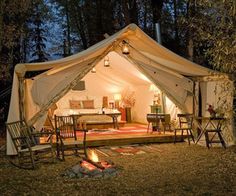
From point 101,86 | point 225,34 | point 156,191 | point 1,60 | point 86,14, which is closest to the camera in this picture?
point 156,191

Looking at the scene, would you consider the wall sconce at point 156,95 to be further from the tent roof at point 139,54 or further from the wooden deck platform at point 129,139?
the wooden deck platform at point 129,139

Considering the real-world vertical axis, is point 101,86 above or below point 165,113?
above

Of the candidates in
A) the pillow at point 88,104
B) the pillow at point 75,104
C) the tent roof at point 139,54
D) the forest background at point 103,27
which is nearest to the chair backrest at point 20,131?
the tent roof at point 139,54

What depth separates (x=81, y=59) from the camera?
22.9 feet

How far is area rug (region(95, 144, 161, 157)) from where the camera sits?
6.65 meters

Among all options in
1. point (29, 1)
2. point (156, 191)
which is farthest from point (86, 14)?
point (156, 191)

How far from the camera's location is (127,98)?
11359 mm

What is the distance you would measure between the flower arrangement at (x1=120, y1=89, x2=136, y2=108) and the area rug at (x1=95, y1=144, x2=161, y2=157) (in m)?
3.82

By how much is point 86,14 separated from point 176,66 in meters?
9.47

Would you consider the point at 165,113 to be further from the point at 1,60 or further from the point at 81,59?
the point at 1,60

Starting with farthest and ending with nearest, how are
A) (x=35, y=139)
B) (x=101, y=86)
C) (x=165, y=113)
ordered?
(x=101, y=86) < (x=165, y=113) < (x=35, y=139)

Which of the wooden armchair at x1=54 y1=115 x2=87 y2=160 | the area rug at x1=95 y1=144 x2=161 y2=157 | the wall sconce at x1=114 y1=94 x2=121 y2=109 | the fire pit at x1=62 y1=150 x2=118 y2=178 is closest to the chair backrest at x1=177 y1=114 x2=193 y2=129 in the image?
the area rug at x1=95 y1=144 x2=161 y2=157

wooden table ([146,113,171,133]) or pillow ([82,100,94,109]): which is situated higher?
pillow ([82,100,94,109])

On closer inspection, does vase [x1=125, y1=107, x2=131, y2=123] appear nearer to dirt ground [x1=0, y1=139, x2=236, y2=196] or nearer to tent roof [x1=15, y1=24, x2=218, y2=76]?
tent roof [x1=15, y1=24, x2=218, y2=76]
